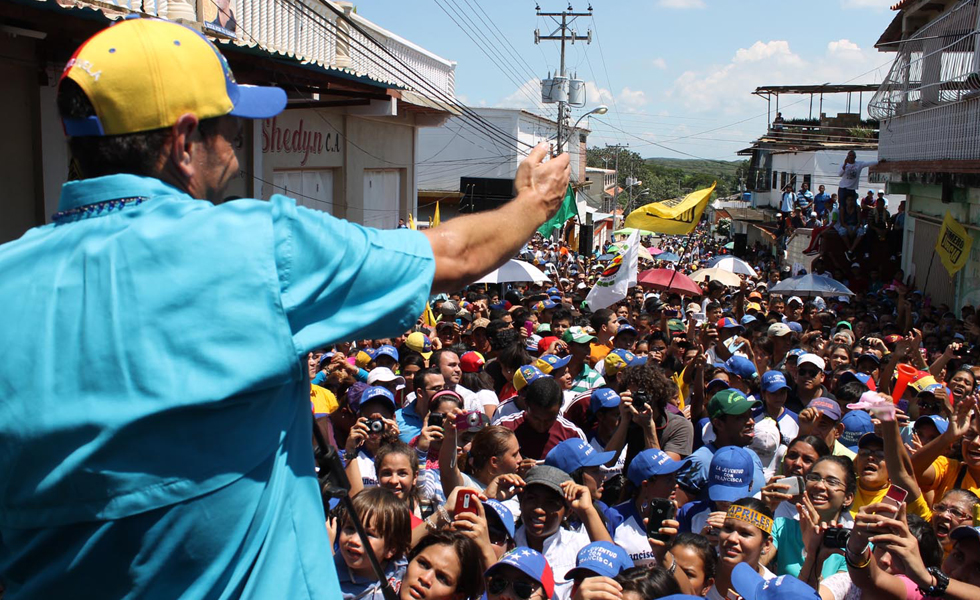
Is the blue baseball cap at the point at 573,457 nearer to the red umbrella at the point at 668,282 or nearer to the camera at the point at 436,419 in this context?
the camera at the point at 436,419

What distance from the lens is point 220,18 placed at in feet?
36.4

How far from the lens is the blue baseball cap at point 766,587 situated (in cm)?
366

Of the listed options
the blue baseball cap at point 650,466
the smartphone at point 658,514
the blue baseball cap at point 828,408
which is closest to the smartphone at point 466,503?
the smartphone at point 658,514

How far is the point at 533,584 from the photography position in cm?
386

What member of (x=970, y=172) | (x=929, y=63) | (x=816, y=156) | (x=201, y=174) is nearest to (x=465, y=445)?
(x=201, y=174)

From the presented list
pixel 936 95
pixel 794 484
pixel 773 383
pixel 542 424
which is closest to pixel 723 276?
pixel 936 95

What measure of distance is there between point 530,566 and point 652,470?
1751mm

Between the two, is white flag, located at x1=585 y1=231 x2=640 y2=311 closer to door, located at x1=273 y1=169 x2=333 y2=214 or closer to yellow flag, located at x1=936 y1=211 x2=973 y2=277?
yellow flag, located at x1=936 y1=211 x2=973 y2=277

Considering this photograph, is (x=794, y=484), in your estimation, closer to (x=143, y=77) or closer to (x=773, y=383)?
(x=773, y=383)

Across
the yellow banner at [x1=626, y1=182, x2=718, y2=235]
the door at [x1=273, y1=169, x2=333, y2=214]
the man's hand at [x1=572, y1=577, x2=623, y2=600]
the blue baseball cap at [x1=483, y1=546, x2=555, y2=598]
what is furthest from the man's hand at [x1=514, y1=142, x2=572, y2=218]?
the yellow banner at [x1=626, y1=182, x2=718, y2=235]

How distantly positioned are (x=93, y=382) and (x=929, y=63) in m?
20.7

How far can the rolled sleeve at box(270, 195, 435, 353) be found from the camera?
133cm

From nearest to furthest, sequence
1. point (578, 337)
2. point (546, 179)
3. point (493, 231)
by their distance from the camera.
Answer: point (493, 231) → point (546, 179) → point (578, 337)

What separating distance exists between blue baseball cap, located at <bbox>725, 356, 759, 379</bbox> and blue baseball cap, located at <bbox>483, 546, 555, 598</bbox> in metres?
4.62
